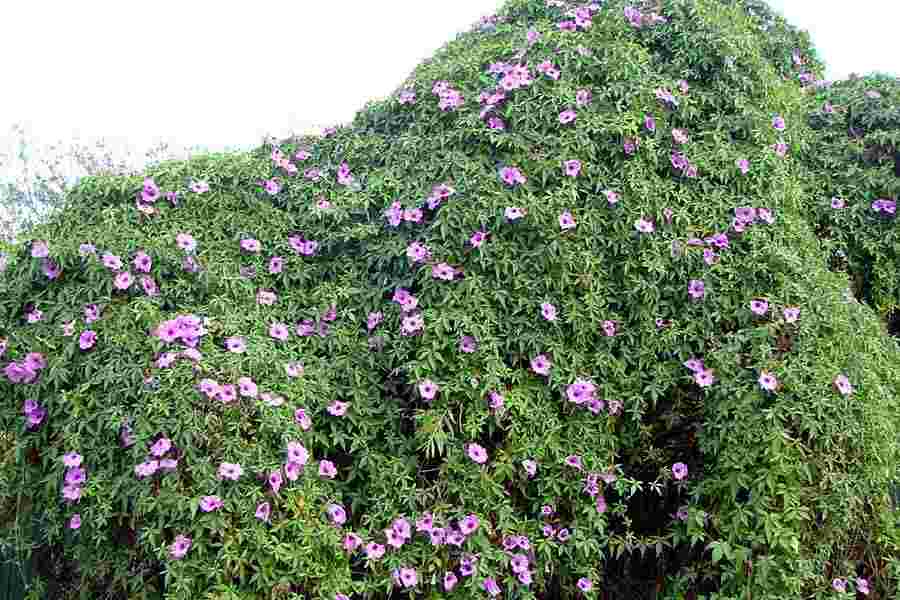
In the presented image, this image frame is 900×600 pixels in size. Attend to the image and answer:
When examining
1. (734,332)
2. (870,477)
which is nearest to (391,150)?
(734,332)

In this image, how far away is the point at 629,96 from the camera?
3623 millimetres

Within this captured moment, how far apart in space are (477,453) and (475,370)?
0.92ft

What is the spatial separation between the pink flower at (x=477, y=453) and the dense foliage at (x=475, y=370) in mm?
11

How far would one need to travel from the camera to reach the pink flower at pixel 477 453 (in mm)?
3061

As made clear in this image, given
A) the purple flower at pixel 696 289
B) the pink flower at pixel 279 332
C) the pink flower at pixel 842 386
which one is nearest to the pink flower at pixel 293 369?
the pink flower at pixel 279 332

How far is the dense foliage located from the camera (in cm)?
290

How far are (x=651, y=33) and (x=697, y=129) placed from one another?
1.76 feet

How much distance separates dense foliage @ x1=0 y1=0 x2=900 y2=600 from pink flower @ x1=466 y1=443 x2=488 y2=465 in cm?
1

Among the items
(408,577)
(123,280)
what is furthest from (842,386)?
(123,280)

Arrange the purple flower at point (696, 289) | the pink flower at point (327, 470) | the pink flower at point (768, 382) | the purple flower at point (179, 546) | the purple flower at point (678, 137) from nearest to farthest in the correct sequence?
the purple flower at point (179, 546) < the pink flower at point (327, 470) < the pink flower at point (768, 382) < the purple flower at point (696, 289) < the purple flower at point (678, 137)

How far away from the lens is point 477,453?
307 centimetres

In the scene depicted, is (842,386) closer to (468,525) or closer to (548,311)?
(548,311)

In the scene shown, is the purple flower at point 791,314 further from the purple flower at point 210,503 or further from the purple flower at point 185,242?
the purple flower at point 185,242

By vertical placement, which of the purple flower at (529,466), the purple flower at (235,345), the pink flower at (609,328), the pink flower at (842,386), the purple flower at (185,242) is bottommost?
the purple flower at (529,466)
